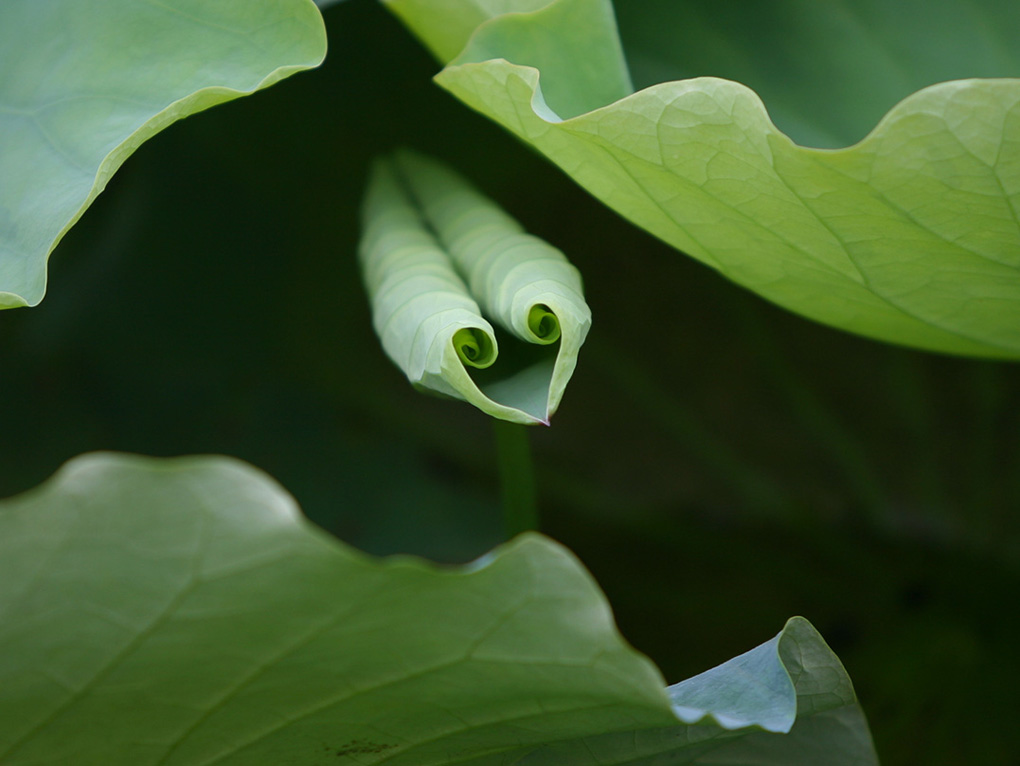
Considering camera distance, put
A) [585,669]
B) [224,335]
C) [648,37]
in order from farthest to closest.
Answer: [224,335]
[648,37]
[585,669]

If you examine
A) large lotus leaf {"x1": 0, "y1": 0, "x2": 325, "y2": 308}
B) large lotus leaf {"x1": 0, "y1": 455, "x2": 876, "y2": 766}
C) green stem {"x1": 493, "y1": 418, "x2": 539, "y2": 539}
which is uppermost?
large lotus leaf {"x1": 0, "y1": 0, "x2": 325, "y2": 308}

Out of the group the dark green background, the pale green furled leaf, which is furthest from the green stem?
the dark green background

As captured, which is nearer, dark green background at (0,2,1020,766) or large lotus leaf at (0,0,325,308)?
large lotus leaf at (0,0,325,308)

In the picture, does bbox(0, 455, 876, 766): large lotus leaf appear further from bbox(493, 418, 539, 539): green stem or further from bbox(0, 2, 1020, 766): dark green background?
bbox(0, 2, 1020, 766): dark green background

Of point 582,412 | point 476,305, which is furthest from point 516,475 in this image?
point 582,412

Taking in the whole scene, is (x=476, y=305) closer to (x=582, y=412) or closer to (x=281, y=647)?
(x=281, y=647)

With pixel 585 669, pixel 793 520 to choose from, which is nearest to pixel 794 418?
pixel 793 520

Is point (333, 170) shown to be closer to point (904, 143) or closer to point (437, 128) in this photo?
point (437, 128)
